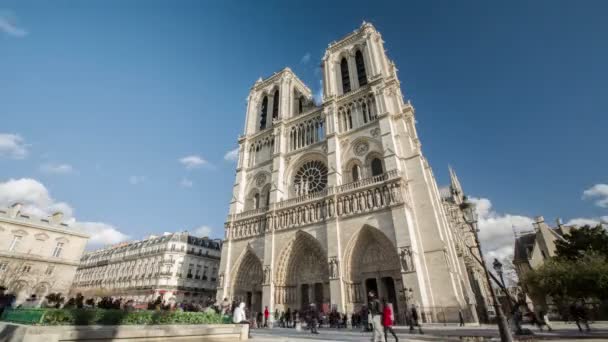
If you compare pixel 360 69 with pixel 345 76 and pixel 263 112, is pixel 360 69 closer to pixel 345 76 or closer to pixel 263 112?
pixel 345 76

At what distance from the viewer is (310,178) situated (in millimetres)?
24203

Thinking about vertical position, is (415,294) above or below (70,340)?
above

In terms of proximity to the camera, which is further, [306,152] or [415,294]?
[306,152]

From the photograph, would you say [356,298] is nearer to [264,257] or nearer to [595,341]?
[264,257]

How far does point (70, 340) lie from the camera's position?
5906 mm

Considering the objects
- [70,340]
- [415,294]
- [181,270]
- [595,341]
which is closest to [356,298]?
[415,294]

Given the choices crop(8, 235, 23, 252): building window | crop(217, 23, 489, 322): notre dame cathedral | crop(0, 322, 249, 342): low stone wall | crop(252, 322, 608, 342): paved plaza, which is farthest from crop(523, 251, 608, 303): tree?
crop(8, 235, 23, 252): building window

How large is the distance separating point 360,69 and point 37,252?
33.1 meters

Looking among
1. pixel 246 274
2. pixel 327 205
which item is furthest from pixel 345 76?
pixel 246 274

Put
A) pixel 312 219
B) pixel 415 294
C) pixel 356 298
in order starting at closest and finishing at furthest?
pixel 415 294 < pixel 356 298 < pixel 312 219

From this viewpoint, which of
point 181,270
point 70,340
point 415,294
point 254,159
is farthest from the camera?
point 181,270

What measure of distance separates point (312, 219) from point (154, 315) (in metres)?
13.5

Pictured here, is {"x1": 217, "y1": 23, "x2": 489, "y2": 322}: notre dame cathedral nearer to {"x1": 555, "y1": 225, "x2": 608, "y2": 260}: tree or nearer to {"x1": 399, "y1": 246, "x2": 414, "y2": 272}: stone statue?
{"x1": 399, "y1": 246, "x2": 414, "y2": 272}: stone statue

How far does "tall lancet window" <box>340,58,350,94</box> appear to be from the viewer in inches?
1061
